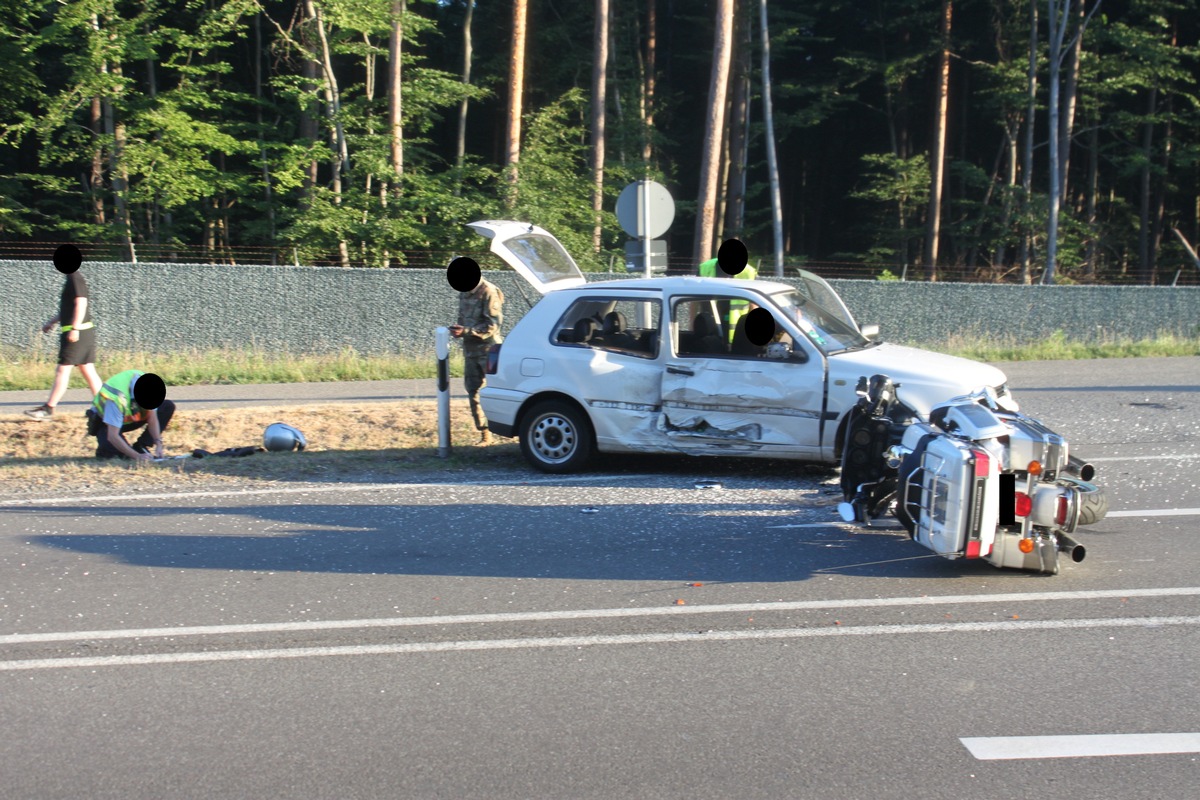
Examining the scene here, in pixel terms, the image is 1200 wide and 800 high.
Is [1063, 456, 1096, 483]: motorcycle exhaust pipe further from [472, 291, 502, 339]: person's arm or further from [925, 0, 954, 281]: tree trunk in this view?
[925, 0, 954, 281]: tree trunk

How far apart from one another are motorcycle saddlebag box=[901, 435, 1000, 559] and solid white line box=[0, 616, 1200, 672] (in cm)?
53

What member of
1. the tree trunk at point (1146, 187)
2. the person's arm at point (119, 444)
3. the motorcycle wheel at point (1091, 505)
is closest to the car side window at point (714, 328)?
the motorcycle wheel at point (1091, 505)

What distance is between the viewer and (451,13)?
39.5 metres

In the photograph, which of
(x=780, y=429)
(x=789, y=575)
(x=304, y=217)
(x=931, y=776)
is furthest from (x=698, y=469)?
(x=304, y=217)

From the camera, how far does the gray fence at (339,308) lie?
62.4 ft

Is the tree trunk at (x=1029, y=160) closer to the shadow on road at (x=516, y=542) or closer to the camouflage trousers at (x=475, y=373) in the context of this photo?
the camouflage trousers at (x=475, y=373)

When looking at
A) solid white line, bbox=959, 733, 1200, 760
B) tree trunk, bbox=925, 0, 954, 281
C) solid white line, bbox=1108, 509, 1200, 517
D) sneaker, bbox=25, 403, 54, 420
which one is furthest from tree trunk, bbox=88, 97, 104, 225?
solid white line, bbox=959, 733, 1200, 760

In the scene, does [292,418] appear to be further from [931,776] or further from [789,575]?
[931,776]

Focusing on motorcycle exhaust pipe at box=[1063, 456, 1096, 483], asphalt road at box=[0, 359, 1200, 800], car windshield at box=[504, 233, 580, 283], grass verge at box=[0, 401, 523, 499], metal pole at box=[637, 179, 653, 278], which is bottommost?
asphalt road at box=[0, 359, 1200, 800]

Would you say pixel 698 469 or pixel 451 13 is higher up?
pixel 451 13

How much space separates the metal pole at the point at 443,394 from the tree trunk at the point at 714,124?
43.2 ft

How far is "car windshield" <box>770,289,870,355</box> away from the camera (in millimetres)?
9008

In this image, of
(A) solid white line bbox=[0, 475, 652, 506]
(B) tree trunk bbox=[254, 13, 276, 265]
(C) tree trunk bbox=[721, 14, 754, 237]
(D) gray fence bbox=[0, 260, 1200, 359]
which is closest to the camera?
(A) solid white line bbox=[0, 475, 652, 506]

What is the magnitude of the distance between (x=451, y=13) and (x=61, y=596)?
36.3 meters
